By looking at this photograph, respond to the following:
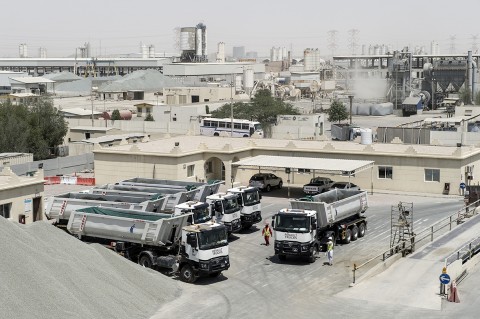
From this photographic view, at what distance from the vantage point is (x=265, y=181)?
169 feet

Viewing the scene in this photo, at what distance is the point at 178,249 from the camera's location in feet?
102

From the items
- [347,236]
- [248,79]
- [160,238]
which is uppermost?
[248,79]

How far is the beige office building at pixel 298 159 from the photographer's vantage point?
50875 millimetres

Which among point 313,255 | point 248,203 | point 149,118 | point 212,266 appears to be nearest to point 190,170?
point 248,203

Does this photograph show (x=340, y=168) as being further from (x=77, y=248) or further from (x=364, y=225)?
(x=77, y=248)

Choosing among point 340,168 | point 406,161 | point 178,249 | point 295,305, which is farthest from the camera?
point 406,161

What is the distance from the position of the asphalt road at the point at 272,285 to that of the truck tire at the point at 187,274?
0.99 feet

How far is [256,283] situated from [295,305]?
3.20 m

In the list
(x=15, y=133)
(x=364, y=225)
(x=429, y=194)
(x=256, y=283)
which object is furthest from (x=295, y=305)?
(x=15, y=133)

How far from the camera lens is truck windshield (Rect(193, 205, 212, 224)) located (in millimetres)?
33438

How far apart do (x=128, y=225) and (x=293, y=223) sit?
21.5ft

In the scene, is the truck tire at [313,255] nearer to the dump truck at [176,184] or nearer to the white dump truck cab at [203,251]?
the white dump truck cab at [203,251]

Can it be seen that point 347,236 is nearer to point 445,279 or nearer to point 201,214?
point 201,214

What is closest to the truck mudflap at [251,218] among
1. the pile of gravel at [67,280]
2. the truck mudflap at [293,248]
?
the truck mudflap at [293,248]
